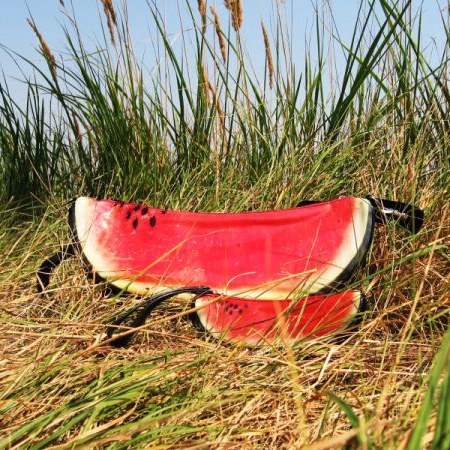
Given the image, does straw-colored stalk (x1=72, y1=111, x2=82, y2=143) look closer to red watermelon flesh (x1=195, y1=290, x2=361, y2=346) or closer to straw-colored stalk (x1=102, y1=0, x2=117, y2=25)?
straw-colored stalk (x1=102, y1=0, x2=117, y2=25)

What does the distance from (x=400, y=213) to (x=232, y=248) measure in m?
0.50

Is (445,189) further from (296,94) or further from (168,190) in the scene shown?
(168,190)

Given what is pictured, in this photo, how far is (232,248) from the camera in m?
1.98

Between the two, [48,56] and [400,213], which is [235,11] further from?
[400,213]

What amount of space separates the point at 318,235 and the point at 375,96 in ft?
2.58

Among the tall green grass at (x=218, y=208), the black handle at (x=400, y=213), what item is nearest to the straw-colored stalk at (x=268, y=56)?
the tall green grass at (x=218, y=208)

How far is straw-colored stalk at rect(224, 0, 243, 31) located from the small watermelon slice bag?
855 mm

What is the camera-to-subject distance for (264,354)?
1508mm

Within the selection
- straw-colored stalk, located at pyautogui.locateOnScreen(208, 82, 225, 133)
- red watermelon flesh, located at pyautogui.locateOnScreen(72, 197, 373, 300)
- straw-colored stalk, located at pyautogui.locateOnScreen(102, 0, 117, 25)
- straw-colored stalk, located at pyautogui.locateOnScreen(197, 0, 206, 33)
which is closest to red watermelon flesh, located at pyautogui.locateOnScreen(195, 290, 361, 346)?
red watermelon flesh, located at pyautogui.locateOnScreen(72, 197, 373, 300)

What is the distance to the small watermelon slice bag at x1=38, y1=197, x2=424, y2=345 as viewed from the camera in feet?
5.84

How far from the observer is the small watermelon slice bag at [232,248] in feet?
5.84

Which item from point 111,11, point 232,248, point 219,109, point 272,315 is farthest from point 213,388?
point 111,11

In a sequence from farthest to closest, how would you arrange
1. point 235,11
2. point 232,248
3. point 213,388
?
point 235,11 < point 232,248 < point 213,388

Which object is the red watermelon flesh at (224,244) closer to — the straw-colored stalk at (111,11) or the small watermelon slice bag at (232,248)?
the small watermelon slice bag at (232,248)
